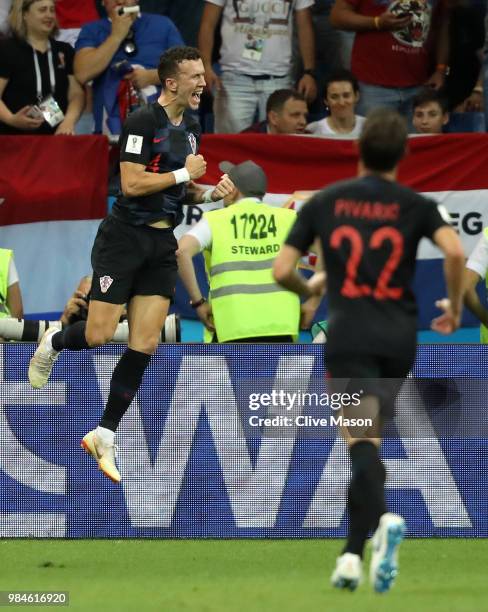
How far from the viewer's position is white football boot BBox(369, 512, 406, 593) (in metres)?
5.50

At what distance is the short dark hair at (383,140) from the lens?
561 cm

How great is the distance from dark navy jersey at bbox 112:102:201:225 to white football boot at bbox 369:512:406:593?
9.31ft

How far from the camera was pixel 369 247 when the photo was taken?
5.62 meters

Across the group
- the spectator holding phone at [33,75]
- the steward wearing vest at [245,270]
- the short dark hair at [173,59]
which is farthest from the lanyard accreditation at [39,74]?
the short dark hair at [173,59]

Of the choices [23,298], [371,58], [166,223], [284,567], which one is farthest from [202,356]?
[371,58]

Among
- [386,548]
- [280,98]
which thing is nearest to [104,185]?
[280,98]

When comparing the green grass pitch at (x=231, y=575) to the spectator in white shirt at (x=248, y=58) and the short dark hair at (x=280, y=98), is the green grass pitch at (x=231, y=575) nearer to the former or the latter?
the short dark hair at (x=280, y=98)

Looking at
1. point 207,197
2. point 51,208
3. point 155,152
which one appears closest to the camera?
point 155,152

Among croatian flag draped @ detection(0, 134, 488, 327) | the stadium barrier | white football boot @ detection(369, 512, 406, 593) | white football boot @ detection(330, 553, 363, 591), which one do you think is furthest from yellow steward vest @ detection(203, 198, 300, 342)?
white football boot @ detection(369, 512, 406, 593)

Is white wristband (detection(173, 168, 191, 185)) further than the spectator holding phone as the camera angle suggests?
No

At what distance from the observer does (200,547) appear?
783 cm

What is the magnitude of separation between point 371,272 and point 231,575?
195cm

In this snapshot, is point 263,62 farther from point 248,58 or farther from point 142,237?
point 142,237
